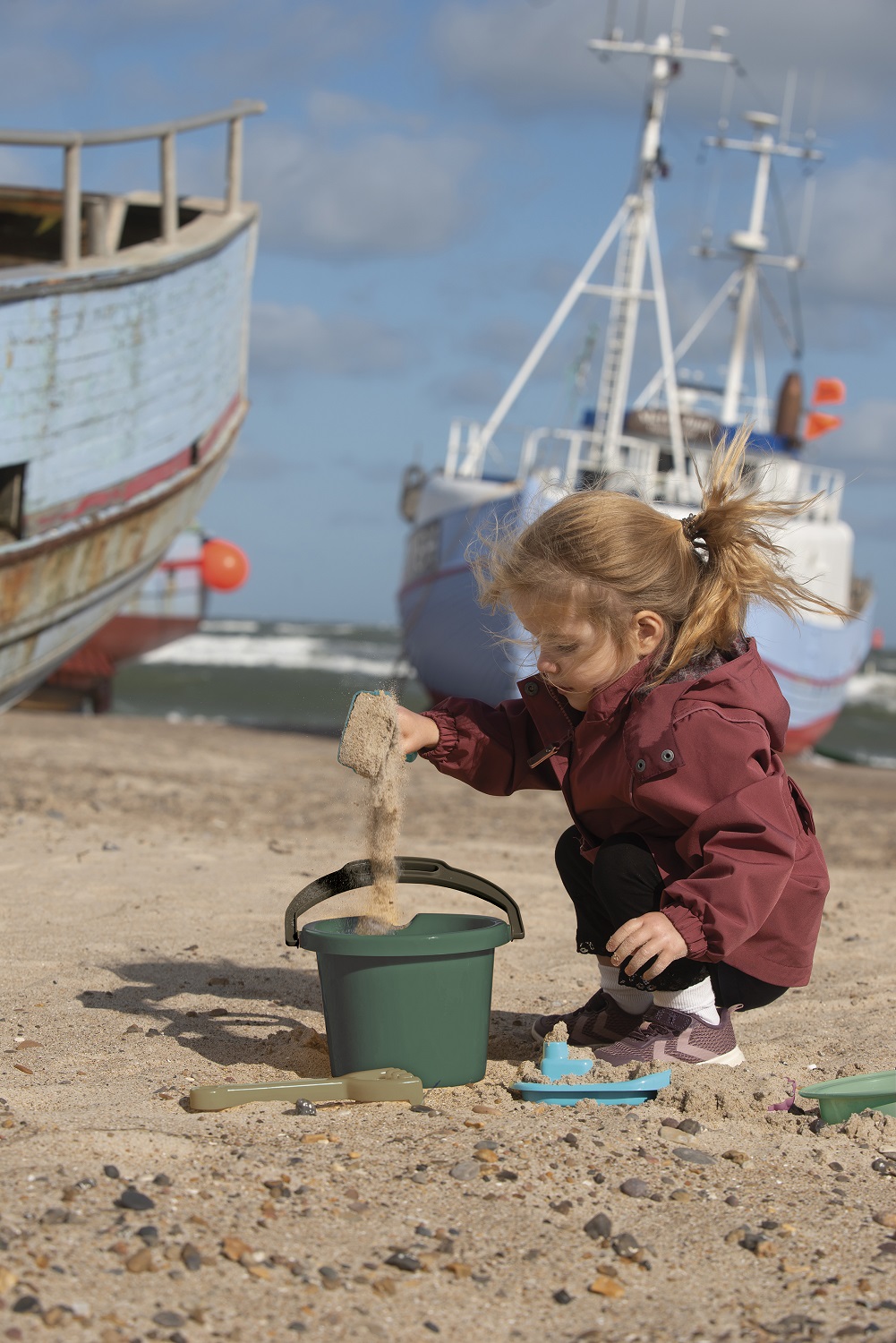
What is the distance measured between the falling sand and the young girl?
112 millimetres

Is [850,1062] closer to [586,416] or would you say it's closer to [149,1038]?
[149,1038]

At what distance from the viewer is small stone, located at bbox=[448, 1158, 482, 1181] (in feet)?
6.78

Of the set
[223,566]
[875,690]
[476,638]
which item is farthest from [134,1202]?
[875,690]

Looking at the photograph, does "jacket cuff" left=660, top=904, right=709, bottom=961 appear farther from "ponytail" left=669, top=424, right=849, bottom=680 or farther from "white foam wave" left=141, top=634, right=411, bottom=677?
"white foam wave" left=141, top=634, right=411, bottom=677

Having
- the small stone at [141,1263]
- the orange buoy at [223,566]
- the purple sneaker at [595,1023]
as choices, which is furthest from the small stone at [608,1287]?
the orange buoy at [223,566]

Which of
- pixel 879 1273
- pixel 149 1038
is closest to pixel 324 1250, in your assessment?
pixel 879 1273

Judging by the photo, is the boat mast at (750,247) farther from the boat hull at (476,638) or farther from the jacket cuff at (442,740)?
the jacket cuff at (442,740)

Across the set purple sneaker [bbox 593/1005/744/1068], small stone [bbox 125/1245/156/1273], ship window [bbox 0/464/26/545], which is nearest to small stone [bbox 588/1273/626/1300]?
small stone [bbox 125/1245/156/1273]

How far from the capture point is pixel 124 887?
4.43 m

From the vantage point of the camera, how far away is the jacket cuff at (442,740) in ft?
9.51

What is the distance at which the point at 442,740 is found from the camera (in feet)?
9.52

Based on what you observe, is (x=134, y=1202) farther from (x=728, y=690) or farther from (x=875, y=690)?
(x=875, y=690)

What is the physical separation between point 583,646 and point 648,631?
5.6 inches

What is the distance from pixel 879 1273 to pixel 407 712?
4.68 feet
